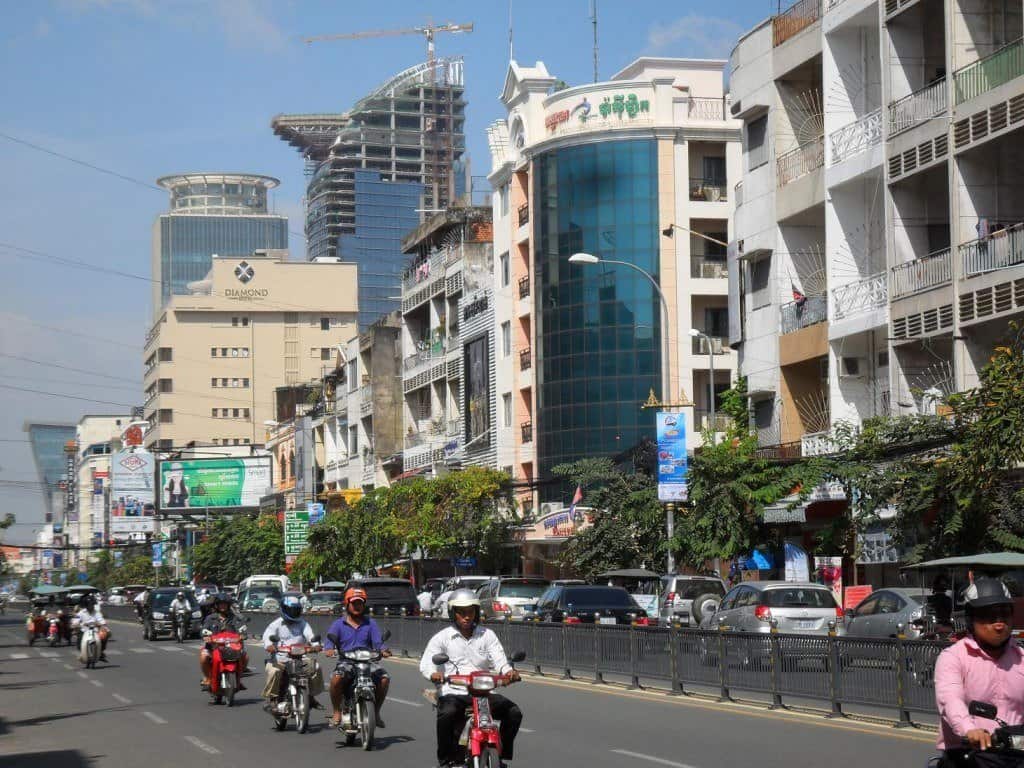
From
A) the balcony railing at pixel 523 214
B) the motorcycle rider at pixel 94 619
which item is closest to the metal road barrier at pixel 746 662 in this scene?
the motorcycle rider at pixel 94 619

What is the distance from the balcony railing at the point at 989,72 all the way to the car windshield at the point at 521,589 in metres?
15.7

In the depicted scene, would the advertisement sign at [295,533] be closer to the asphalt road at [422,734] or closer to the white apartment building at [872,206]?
the white apartment building at [872,206]

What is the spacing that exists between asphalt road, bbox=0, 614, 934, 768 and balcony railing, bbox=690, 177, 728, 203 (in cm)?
4015

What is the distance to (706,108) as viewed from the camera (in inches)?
2606

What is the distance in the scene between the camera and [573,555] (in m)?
48.3

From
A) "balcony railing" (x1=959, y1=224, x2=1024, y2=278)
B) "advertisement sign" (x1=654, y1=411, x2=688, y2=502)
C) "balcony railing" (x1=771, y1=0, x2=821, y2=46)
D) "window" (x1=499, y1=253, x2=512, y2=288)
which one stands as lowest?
"advertisement sign" (x1=654, y1=411, x2=688, y2=502)

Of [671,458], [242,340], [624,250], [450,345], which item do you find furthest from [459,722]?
[242,340]

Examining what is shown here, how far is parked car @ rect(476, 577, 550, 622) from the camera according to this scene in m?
39.5

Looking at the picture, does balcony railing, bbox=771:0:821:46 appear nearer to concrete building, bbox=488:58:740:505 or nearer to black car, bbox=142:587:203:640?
concrete building, bbox=488:58:740:505

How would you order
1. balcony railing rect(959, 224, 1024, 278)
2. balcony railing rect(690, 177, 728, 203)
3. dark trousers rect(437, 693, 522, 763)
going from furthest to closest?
balcony railing rect(690, 177, 728, 203)
balcony railing rect(959, 224, 1024, 278)
dark trousers rect(437, 693, 522, 763)

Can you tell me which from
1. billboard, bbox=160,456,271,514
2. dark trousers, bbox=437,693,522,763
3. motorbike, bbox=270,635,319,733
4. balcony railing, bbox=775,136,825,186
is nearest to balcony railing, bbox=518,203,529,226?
balcony railing, bbox=775,136,825,186

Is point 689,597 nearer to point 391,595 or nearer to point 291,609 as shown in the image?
point 391,595

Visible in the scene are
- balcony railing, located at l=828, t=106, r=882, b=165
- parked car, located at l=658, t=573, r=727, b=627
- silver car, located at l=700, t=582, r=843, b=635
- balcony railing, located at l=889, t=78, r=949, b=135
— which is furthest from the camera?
balcony railing, located at l=828, t=106, r=882, b=165

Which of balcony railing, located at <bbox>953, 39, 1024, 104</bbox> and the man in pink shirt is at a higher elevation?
balcony railing, located at <bbox>953, 39, 1024, 104</bbox>
